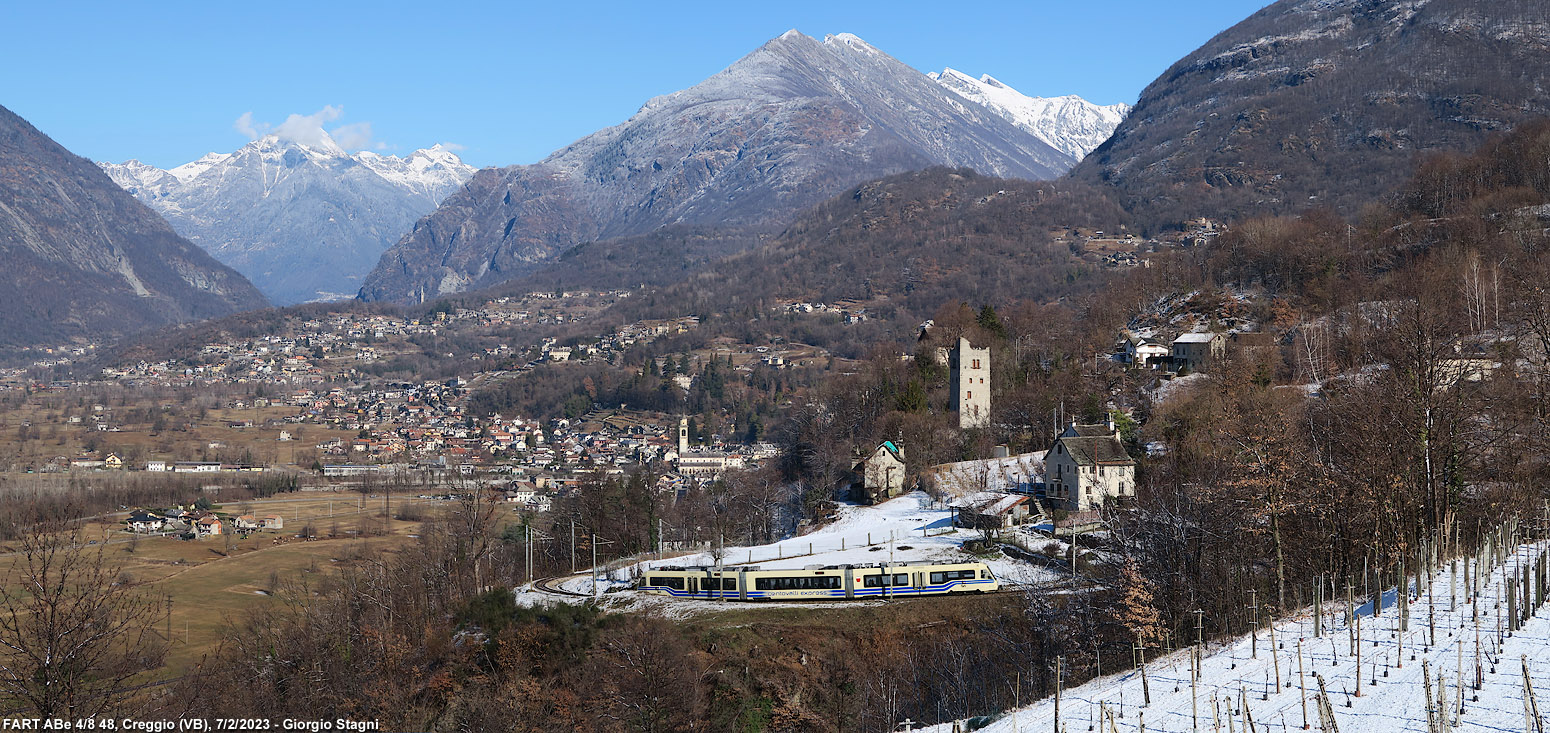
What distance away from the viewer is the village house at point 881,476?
215 ft

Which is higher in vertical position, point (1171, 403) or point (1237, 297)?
point (1237, 297)

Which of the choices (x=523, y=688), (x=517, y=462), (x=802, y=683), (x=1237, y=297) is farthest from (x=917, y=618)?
(x=517, y=462)

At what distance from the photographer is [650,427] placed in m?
178

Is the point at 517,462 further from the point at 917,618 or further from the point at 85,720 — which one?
the point at 85,720

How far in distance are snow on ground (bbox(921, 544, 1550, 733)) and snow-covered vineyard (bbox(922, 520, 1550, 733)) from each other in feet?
0.10

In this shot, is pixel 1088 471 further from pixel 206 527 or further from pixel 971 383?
pixel 206 527

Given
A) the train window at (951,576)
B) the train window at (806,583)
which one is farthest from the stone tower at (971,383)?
→ the train window at (806,583)

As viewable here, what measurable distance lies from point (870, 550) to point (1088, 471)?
11.1 m

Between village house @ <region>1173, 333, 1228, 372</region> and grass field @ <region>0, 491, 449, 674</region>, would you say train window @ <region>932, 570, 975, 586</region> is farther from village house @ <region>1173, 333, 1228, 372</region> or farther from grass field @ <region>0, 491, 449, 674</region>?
village house @ <region>1173, 333, 1228, 372</region>

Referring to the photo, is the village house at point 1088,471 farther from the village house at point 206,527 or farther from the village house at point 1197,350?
the village house at point 206,527

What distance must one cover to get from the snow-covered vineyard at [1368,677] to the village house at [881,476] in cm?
3739

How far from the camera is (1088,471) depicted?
54.4m

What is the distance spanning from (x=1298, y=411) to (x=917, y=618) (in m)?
21.9

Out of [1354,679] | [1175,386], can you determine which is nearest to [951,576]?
[1354,679]
